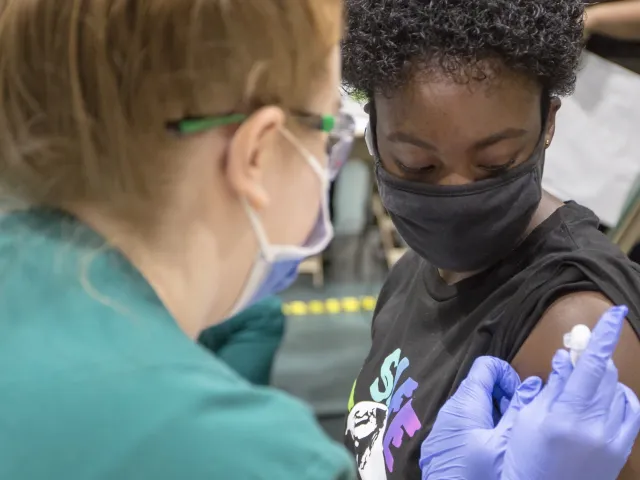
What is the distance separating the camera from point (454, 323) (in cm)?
107

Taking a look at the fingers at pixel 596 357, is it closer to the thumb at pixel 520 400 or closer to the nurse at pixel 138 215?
the thumb at pixel 520 400

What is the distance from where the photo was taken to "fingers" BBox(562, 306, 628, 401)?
30.1 inches

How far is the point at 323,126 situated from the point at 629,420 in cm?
48

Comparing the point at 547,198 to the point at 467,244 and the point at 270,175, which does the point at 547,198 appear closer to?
the point at 467,244

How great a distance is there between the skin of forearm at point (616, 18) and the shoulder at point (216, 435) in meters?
1.12

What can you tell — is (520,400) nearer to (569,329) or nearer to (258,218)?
(569,329)

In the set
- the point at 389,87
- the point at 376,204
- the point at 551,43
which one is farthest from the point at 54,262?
the point at 376,204

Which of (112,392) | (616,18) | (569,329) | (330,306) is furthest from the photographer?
(330,306)

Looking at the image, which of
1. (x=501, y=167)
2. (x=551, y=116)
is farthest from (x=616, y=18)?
(x=501, y=167)

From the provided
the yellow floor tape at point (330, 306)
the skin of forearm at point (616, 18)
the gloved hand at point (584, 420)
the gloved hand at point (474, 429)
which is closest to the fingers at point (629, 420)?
the gloved hand at point (584, 420)

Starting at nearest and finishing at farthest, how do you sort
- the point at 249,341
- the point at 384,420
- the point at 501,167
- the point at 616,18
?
the point at 501,167, the point at 384,420, the point at 616,18, the point at 249,341

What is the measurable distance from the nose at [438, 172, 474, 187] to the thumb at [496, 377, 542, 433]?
278 millimetres

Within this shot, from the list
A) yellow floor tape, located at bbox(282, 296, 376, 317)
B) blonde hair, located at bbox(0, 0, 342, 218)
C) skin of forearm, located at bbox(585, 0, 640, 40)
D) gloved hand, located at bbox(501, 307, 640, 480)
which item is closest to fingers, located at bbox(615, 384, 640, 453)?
gloved hand, located at bbox(501, 307, 640, 480)

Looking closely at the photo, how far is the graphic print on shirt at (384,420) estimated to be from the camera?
1.05 meters
